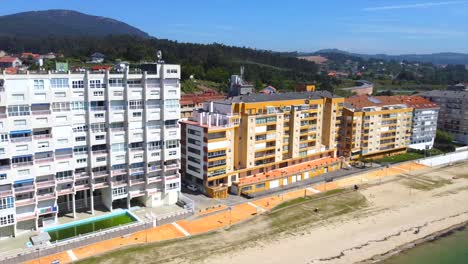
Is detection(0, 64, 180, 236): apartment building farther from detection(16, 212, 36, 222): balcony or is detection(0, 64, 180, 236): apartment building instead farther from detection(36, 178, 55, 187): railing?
detection(16, 212, 36, 222): balcony

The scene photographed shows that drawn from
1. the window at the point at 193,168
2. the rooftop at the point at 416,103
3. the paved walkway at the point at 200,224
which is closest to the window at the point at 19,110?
the paved walkway at the point at 200,224

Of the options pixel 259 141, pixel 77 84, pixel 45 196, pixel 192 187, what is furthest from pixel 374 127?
pixel 45 196

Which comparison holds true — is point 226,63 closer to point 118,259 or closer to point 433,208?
point 433,208

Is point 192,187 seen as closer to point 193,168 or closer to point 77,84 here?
point 193,168

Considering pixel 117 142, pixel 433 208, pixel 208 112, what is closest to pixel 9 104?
pixel 117 142

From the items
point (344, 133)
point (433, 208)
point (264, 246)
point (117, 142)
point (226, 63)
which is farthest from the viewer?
point (226, 63)

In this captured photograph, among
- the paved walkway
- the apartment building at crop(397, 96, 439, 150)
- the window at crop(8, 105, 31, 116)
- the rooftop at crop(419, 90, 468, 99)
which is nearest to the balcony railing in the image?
the window at crop(8, 105, 31, 116)
